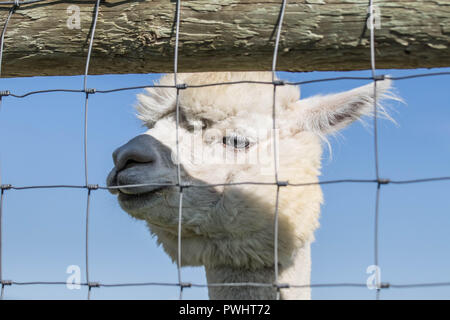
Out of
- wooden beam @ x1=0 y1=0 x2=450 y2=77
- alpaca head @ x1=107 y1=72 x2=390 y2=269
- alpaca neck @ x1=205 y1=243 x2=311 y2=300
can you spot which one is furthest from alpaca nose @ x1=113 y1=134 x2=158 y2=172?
alpaca neck @ x1=205 y1=243 x2=311 y2=300

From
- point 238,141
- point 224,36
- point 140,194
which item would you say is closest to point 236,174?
point 238,141

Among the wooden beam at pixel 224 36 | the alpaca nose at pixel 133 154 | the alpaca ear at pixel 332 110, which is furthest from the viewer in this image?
the alpaca ear at pixel 332 110

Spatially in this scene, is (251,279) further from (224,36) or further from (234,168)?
(224,36)

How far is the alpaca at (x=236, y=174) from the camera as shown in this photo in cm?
275

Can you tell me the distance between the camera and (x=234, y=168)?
9.49 ft

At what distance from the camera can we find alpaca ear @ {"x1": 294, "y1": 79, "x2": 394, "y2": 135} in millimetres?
2930

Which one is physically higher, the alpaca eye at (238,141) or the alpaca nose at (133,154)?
the alpaca eye at (238,141)

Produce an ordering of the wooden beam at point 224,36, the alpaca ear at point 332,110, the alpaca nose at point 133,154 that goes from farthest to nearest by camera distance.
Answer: the alpaca ear at point 332,110 → the alpaca nose at point 133,154 → the wooden beam at point 224,36


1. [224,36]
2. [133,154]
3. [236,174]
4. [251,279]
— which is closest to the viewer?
[224,36]

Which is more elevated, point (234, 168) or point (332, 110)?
point (332, 110)

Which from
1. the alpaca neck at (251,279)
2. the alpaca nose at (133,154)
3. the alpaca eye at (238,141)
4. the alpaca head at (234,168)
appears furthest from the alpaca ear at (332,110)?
the alpaca nose at (133,154)

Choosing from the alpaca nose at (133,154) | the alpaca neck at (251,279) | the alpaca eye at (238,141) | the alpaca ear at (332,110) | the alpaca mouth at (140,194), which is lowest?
the alpaca neck at (251,279)

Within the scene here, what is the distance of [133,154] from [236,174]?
0.50 meters

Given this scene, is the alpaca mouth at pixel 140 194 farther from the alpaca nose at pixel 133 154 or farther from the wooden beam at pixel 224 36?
the wooden beam at pixel 224 36
